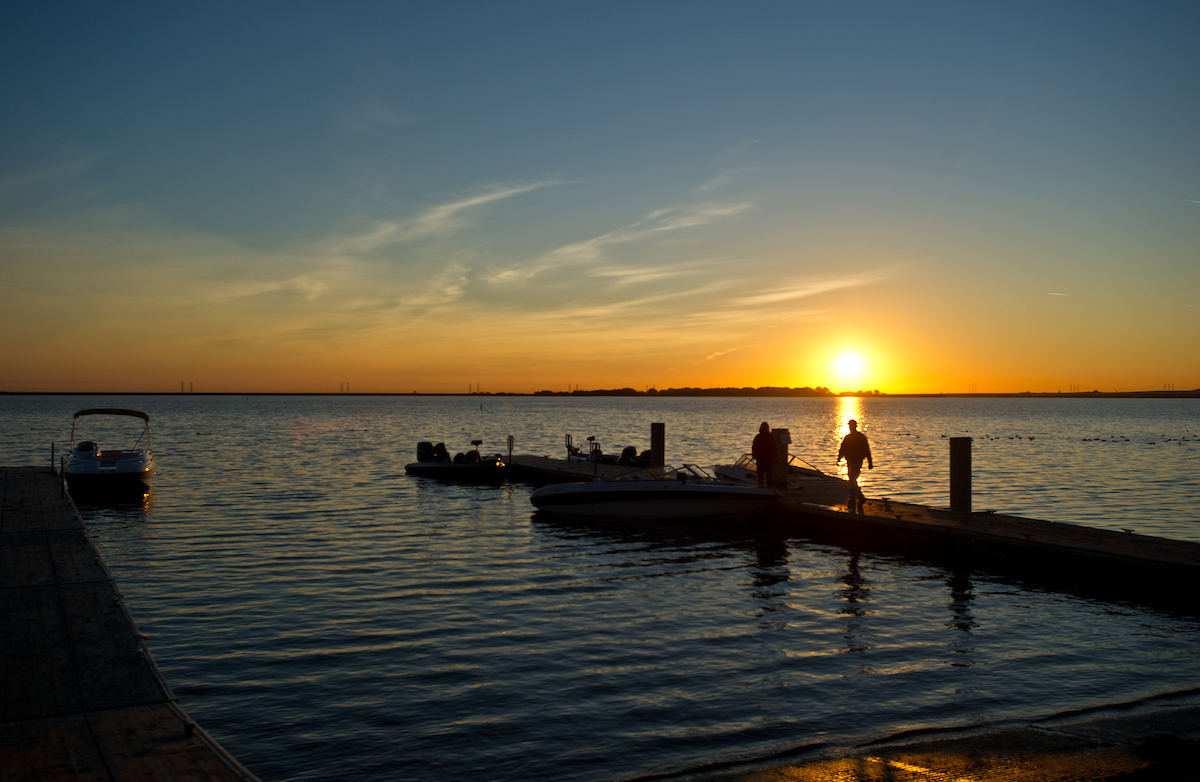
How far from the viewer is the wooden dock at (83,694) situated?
600 centimetres

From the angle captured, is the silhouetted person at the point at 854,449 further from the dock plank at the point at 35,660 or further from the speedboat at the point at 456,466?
the speedboat at the point at 456,466

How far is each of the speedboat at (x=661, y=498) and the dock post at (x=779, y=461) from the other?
204 centimetres

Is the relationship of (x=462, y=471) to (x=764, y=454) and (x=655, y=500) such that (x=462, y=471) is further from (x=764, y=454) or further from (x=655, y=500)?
(x=764, y=454)

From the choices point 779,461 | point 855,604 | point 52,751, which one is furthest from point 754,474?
point 52,751

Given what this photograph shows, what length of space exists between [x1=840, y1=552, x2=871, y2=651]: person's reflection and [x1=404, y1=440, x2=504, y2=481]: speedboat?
20.3m

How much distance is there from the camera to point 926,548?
18625 millimetres

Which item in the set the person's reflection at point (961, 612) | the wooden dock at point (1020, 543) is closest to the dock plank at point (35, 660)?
the person's reflection at point (961, 612)

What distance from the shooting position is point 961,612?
13742 mm

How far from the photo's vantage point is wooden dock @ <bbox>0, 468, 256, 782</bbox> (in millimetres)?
5996

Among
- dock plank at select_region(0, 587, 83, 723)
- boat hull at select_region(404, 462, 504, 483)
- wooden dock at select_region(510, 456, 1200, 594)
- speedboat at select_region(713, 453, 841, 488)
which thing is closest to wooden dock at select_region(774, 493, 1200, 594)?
wooden dock at select_region(510, 456, 1200, 594)

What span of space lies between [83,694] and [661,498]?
1789 cm

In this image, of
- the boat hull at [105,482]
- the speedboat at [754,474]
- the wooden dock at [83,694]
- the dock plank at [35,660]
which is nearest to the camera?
the wooden dock at [83,694]

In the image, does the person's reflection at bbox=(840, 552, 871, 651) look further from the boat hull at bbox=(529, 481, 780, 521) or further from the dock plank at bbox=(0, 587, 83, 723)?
the dock plank at bbox=(0, 587, 83, 723)

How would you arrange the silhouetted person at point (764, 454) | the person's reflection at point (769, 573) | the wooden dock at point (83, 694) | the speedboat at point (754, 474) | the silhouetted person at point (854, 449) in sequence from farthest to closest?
the speedboat at point (754, 474) → the silhouetted person at point (764, 454) → the silhouetted person at point (854, 449) → the person's reflection at point (769, 573) → the wooden dock at point (83, 694)
